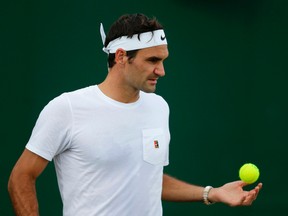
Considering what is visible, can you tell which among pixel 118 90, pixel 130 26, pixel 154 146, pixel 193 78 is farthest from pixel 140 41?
pixel 193 78

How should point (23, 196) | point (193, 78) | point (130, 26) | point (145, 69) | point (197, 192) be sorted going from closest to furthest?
1. point (23, 196)
2. point (145, 69)
3. point (130, 26)
4. point (197, 192)
5. point (193, 78)

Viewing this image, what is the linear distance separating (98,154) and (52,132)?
0.72 feet

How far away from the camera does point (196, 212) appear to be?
186 inches

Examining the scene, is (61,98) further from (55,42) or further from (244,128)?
(244,128)

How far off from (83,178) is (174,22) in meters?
1.60

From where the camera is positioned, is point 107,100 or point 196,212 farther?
point 196,212

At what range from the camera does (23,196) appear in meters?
3.19

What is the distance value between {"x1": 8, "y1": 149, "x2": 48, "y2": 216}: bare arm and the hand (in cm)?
85

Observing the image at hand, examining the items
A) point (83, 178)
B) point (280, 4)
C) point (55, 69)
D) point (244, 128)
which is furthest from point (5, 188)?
point (280, 4)

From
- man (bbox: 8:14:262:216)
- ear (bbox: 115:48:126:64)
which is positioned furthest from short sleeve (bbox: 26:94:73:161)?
ear (bbox: 115:48:126:64)

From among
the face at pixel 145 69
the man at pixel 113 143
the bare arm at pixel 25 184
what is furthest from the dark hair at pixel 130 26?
the bare arm at pixel 25 184

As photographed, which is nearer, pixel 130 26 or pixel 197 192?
pixel 130 26

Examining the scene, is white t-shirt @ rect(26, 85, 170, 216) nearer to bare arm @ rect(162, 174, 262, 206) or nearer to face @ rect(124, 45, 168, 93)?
face @ rect(124, 45, 168, 93)

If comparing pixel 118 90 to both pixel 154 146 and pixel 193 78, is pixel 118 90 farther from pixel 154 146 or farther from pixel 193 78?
pixel 193 78
